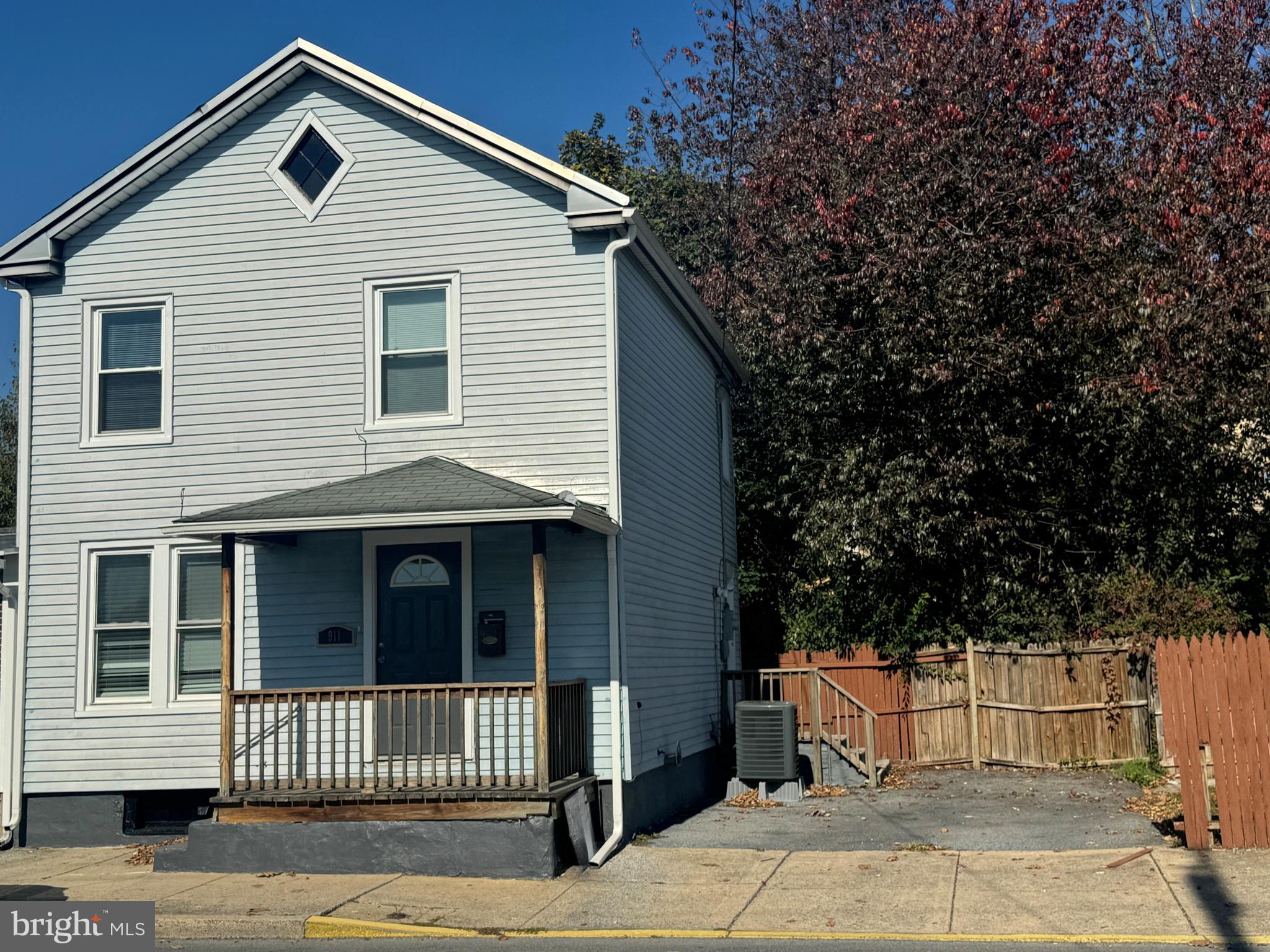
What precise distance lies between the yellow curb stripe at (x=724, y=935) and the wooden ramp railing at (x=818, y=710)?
7.72 metres

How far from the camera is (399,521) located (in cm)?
1136

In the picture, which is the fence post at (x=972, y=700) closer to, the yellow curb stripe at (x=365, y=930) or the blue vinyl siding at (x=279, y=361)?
the blue vinyl siding at (x=279, y=361)

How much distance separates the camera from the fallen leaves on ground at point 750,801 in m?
14.9

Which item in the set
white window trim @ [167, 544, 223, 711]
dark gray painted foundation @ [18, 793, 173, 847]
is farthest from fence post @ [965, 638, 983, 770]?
dark gray painted foundation @ [18, 793, 173, 847]

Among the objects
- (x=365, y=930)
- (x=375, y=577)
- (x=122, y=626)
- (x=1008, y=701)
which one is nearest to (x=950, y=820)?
(x=1008, y=701)

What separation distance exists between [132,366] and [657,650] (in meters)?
6.79

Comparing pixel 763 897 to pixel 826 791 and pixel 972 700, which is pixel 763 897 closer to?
pixel 826 791

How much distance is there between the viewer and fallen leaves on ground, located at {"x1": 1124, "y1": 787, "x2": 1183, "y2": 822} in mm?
12367

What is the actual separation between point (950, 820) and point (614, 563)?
466cm

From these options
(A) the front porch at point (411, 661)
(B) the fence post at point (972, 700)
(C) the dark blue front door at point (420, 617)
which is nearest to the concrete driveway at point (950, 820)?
(B) the fence post at point (972, 700)

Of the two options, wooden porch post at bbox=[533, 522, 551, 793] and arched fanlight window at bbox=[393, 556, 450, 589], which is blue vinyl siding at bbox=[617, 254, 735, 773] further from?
arched fanlight window at bbox=[393, 556, 450, 589]

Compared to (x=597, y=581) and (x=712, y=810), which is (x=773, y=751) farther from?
(x=597, y=581)

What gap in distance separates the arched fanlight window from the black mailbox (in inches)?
25.1

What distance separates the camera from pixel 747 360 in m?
23.7
